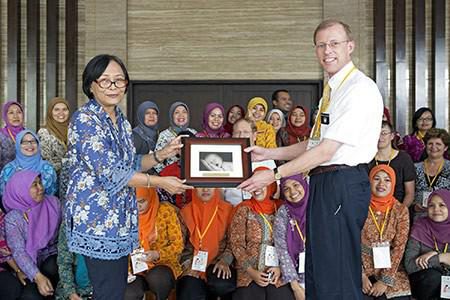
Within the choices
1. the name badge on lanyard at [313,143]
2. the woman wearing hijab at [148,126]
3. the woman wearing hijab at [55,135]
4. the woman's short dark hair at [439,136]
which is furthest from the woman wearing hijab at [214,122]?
the name badge on lanyard at [313,143]

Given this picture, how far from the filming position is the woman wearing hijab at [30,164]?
4.90 meters

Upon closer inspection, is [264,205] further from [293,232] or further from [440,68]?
[440,68]

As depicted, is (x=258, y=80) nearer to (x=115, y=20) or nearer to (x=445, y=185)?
(x=115, y=20)

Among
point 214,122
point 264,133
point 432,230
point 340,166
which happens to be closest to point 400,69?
point 264,133

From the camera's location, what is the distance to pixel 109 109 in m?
2.81

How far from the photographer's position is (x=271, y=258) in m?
4.36

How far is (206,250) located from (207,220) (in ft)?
0.73

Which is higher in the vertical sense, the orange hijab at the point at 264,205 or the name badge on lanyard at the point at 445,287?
the orange hijab at the point at 264,205

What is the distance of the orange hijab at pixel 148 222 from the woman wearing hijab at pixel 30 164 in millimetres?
950

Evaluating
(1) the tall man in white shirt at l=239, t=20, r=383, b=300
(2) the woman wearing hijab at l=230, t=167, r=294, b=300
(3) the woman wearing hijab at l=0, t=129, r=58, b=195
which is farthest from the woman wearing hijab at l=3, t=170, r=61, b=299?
(1) the tall man in white shirt at l=239, t=20, r=383, b=300

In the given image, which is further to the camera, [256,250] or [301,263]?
[256,250]

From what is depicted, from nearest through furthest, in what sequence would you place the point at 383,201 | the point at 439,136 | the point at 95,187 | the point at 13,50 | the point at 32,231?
1. the point at 95,187
2. the point at 32,231
3. the point at 383,201
4. the point at 439,136
5. the point at 13,50

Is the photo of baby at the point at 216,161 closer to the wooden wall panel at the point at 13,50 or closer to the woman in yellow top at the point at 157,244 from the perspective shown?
the woman in yellow top at the point at 157,244

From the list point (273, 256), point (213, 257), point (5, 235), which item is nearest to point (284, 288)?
point (273, 256)
